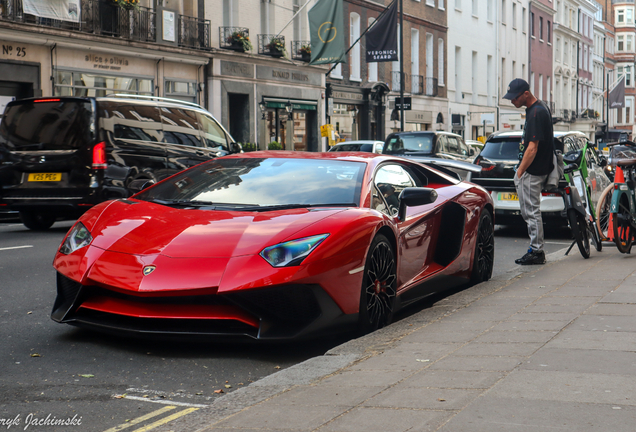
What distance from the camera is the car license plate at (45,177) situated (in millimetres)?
12320

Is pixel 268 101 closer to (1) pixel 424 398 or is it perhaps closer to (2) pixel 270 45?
(2) pixel 270 45

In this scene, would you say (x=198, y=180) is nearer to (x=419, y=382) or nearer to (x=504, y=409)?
(x=419, y=382)

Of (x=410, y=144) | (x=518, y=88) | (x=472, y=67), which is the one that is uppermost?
(x=472, y=67)

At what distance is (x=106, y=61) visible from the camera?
2438cm

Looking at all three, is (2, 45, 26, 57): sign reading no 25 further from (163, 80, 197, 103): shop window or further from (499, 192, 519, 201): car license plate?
(499, 192, 519, 201): car license plate

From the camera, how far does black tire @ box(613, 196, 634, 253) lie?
30.5 feet

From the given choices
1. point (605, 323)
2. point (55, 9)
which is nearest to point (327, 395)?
point (605, 323)

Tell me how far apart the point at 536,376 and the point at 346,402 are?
3.15 feet

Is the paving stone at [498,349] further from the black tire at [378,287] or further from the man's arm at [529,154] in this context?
the man's arm at [529,154]

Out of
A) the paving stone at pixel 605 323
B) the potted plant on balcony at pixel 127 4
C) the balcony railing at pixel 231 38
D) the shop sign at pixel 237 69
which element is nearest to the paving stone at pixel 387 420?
the paving stone at pixel 605 323

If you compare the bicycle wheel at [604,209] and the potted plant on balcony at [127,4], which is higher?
the potted plant on balcony at [127,4]

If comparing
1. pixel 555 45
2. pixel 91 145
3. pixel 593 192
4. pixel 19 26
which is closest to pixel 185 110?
pixel 91 145

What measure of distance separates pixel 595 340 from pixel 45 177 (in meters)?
9.51

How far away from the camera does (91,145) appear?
12234mm
